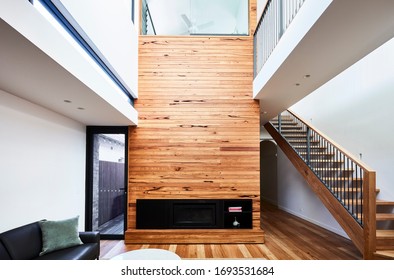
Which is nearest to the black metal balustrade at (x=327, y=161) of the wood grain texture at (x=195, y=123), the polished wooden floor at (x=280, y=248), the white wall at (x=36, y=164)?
the polished wooden floor at (x=280, y=248)

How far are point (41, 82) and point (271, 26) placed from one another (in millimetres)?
3433

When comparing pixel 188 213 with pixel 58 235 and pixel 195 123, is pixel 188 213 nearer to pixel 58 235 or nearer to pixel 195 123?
pixel 195 123

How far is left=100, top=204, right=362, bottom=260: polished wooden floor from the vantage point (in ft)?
11.9

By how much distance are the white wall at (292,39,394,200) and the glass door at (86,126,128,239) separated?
15.2ft

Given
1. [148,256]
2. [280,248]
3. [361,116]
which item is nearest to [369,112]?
[361,116]

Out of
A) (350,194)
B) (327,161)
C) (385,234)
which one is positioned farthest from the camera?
(327,161)

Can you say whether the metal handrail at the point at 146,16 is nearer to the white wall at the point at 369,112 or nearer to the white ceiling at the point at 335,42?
the white ceiling at the point at 335,42

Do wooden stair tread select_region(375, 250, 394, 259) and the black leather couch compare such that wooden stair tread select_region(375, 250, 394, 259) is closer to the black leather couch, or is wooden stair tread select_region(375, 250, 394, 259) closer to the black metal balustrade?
the black metal balustrade

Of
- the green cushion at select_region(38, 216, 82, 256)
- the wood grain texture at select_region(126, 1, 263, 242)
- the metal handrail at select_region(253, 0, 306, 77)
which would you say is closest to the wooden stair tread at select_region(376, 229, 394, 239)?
the wood grain texture at select_region(126, 1, 263, 242)

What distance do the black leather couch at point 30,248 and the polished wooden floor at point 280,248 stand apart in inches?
35.5

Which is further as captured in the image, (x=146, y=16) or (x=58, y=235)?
(x=146, y=16)

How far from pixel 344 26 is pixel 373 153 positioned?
310 centimetres

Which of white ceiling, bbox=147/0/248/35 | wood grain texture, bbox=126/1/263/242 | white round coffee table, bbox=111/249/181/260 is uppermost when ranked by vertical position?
white ceiling, bbox=147/0/248/35

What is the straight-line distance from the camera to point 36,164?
307cm
